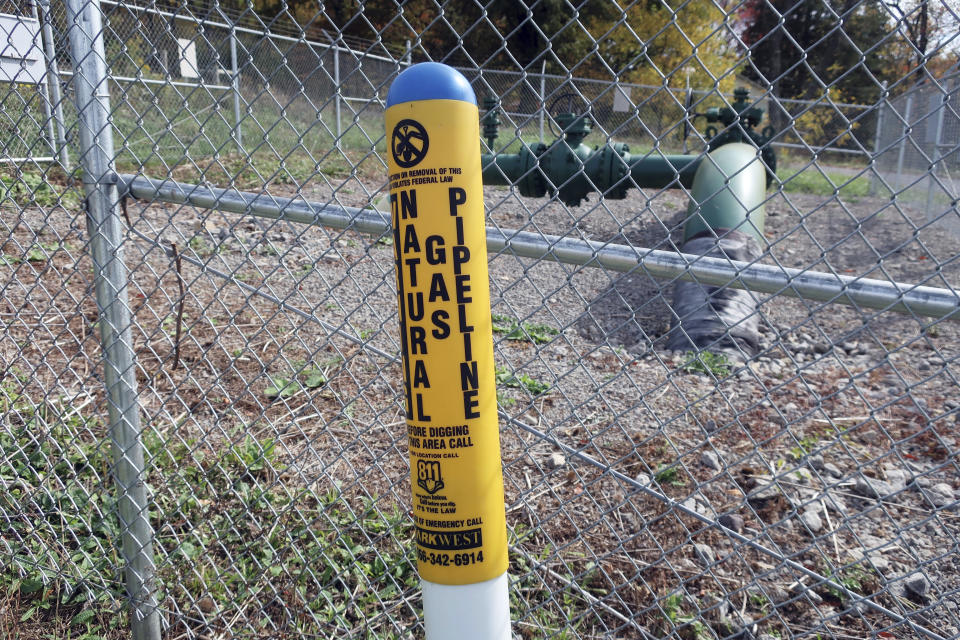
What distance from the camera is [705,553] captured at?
236 centimetres

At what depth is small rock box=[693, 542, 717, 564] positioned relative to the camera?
229 cm

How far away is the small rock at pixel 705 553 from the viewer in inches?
90.3

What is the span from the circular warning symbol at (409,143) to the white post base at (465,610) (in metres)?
0.79

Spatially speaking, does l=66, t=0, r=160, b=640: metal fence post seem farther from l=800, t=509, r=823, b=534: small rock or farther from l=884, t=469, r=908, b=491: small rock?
l=884, t=469, r=908, b=491: small rock

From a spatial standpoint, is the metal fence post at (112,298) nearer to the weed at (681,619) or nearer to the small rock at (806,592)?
A: the weed at (681,619)

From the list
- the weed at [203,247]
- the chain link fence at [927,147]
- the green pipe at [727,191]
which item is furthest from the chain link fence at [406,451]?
the chain link fence at [927,147]

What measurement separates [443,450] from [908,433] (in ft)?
10.4

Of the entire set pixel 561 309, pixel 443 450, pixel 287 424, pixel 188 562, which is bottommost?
pixel 188 562

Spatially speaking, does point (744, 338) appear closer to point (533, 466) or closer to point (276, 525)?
point (533, 466)

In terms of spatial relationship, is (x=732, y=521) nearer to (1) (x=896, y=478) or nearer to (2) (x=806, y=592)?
(2) (x=806, y=592)

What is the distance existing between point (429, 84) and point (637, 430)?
2.42m

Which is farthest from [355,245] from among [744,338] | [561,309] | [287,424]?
[744,338]

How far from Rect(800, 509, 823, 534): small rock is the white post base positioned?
178 cm

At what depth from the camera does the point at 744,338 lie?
14.3 feet
